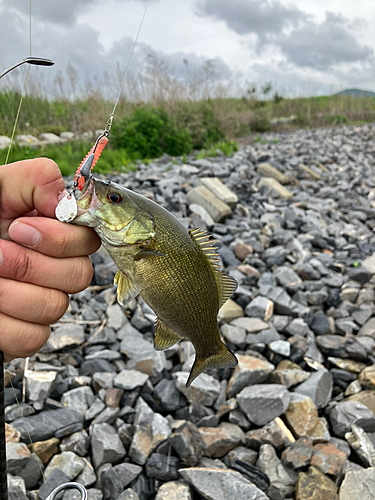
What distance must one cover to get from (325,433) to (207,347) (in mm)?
2044

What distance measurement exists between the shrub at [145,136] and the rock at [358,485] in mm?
7912

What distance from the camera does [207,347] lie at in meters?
1.36

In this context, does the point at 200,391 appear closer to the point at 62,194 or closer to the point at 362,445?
the point at 362,445

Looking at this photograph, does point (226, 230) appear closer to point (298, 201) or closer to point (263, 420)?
point (298, 201)

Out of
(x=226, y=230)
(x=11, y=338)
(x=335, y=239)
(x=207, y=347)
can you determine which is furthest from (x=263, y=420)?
(x=335, y=239)

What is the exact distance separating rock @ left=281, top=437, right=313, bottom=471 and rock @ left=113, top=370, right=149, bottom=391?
1.15m

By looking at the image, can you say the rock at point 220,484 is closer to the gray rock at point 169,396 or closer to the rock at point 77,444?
the gray rock at point 169,396

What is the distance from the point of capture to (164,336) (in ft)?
4.34

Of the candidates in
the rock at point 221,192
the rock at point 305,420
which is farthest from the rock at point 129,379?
the rock at point 221,192

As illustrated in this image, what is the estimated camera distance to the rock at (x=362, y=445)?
271cm

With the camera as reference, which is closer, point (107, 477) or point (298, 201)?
point (107, 477)

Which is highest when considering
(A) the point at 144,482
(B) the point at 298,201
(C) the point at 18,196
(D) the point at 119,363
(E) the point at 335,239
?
(C) the point at 18,196

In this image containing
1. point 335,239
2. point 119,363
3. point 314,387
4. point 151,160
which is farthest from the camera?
point 151,160

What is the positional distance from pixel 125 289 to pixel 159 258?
0.17 metres
